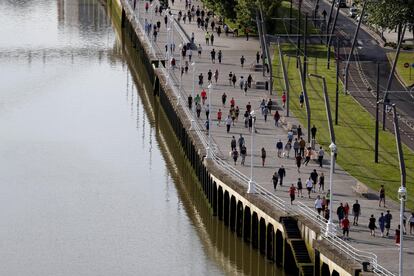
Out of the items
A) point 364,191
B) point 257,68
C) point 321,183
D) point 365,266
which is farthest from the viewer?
point 257,68

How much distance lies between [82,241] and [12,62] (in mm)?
73945

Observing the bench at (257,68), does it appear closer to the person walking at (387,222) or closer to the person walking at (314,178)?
the person walking at (314,178)

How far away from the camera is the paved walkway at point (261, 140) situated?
8131cm

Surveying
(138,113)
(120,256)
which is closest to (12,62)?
(138,113)

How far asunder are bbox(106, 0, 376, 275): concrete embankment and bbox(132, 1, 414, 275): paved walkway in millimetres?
1540

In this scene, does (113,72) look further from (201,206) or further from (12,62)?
(201,206)

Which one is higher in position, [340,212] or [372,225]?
[340,212]

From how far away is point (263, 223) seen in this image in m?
89.1

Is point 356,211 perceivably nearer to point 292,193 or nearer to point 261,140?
point 292,193

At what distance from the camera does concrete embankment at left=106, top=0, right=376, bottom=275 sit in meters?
80.8

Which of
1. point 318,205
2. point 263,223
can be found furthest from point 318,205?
point 263,223

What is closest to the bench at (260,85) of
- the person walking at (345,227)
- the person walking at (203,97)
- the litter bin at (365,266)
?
the person walking at (203,97)

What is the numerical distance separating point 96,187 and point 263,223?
20464 millimetres

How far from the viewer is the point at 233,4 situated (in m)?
157
